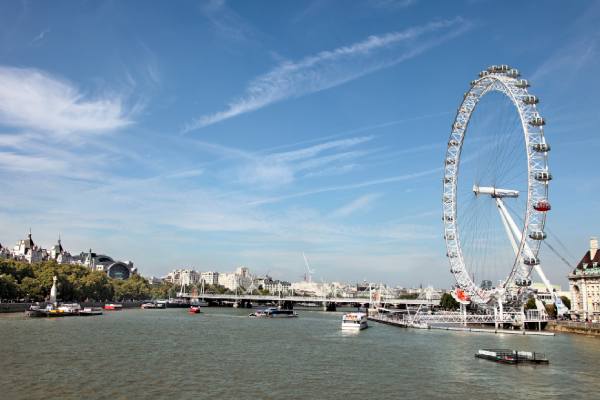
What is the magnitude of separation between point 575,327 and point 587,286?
15.9 m

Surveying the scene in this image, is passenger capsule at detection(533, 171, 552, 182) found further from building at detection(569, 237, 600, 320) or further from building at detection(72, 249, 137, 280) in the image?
building at detection(72, 249, 137, 280)

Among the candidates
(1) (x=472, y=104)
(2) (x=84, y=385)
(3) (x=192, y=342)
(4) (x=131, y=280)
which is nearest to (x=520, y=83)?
(1) (x=472, y=104)

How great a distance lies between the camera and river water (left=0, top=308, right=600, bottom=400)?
2547cm

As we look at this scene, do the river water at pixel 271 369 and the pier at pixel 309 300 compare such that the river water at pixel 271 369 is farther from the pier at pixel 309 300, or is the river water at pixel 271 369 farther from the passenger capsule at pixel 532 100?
the pier at pixel 309 300

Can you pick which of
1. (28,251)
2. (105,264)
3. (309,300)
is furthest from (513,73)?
(105,264)

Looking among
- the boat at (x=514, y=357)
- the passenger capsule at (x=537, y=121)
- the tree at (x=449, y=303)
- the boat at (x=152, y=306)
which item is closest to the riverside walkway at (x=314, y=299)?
the tree at (x=449, y=303)

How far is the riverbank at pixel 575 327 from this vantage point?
57.8 metres

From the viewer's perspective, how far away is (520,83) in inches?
2062

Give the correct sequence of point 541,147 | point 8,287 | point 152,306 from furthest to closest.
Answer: point 152,306 < point 8,287 < point 541,147

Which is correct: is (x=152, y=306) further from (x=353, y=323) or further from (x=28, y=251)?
(x=353, y=323)

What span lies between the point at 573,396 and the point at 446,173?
1693 inches

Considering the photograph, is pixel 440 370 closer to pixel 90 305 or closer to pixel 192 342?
pixel 192 342

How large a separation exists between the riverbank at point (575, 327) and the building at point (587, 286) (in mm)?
5403

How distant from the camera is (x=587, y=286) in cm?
7519
